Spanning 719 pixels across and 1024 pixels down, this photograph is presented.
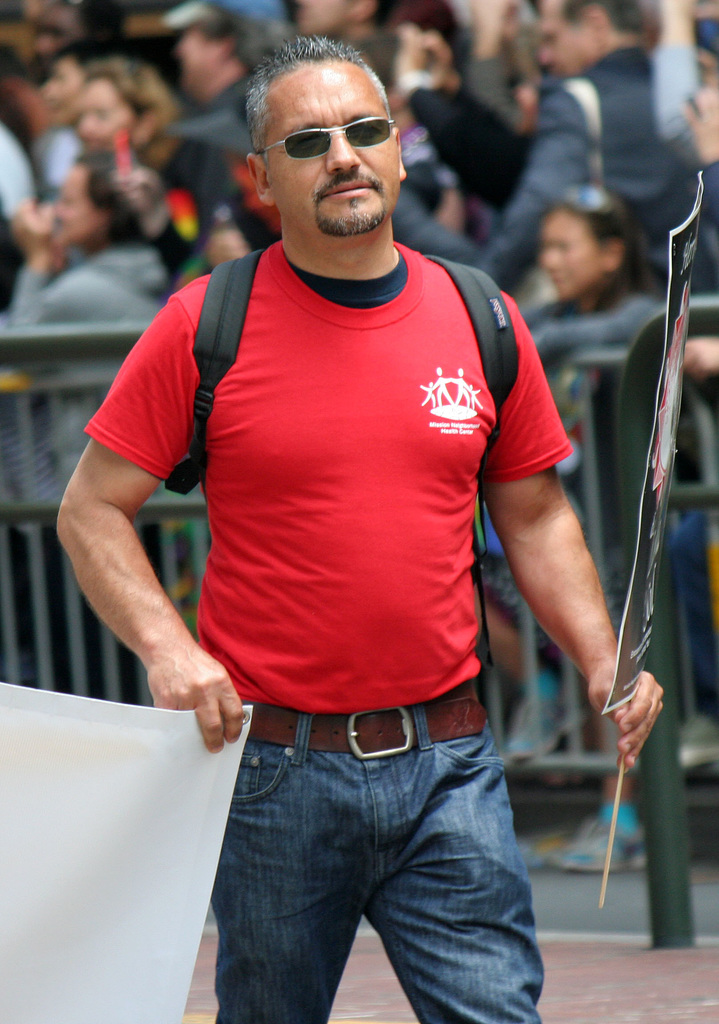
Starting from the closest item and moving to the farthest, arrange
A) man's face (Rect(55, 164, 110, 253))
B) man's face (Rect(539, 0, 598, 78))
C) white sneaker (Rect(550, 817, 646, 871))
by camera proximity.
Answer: white sneaker (Rect(550, 817, 646, 871)) → man's face (Rect(539, 0, 598, 78)) → man's face (Rect(55, 164, 110, 253))

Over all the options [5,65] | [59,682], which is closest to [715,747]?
[59,682]

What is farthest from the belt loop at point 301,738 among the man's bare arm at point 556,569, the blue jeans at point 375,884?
the man's bare arm at point 556,569

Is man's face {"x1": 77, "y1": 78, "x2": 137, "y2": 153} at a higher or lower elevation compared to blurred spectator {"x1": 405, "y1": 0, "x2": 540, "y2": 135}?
lower

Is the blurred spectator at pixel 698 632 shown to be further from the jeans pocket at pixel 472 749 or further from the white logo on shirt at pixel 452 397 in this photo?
the white logo on shirt at pixel 452 397

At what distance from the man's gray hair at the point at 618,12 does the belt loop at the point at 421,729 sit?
156 inches

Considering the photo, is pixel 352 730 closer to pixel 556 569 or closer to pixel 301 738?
pixel 301 738

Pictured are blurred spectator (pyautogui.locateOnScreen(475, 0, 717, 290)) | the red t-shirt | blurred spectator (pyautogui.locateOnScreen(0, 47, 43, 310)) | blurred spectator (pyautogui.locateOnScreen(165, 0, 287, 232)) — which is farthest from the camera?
blurred spectator (pyautogui.locateOnScreen(0, 47, 43, 310))

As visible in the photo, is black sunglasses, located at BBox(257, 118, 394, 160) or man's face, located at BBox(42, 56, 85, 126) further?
man's face, located at BBox(42, 56, 85, 126)

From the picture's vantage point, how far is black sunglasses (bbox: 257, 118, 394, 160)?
8.51 ft

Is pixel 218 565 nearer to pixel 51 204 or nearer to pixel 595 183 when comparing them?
pixel 595 183

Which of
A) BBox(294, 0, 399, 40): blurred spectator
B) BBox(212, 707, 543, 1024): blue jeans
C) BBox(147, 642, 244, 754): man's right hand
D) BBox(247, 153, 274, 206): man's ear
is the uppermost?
BBox(247, 153, 274, 206): man's ear

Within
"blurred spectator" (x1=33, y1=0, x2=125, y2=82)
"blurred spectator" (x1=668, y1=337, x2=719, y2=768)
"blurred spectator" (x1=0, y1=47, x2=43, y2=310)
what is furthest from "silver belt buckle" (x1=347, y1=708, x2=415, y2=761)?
"blurred spectator" (x1=33, y1=0, x2=125, y2=82)

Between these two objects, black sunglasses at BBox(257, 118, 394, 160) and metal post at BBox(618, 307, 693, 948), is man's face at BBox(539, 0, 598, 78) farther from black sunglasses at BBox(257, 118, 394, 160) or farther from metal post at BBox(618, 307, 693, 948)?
black sunglasses at BBox(257, 118, 394, 160)

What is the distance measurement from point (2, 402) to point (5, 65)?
386cm
